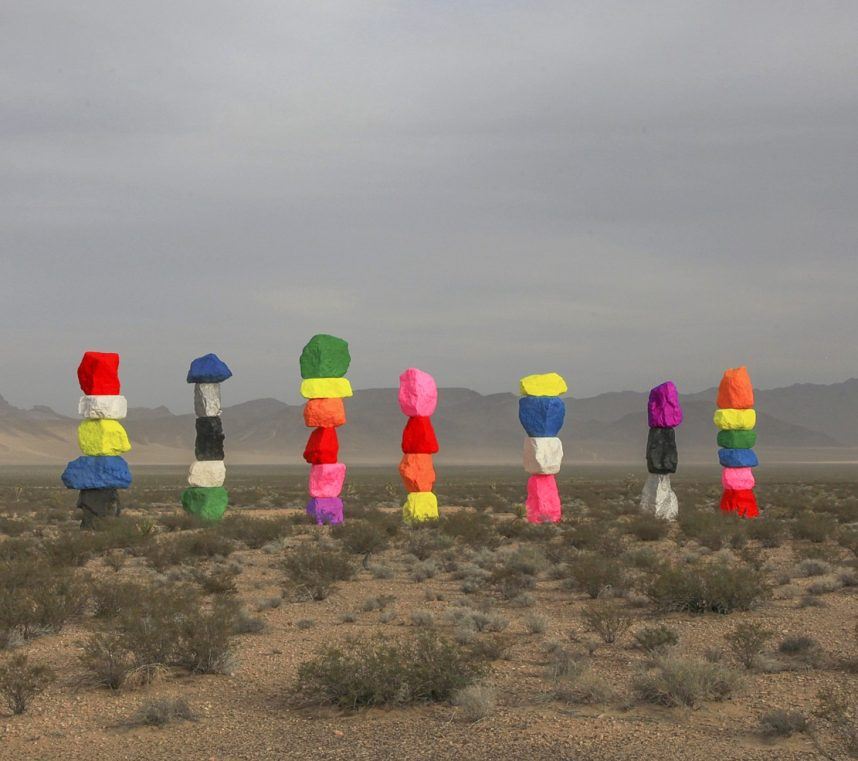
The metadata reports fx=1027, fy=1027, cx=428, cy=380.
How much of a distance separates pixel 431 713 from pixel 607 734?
5.04 feet

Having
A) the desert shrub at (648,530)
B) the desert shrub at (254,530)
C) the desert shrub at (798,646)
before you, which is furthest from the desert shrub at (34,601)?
the desert shrub at (648,530)

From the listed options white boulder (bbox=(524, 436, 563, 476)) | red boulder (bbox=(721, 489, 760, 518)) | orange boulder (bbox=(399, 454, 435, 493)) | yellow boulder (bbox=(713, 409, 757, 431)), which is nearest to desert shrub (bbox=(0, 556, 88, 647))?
orange boulder (bbox=(399, 454, 435, 493))

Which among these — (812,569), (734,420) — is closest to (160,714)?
(812,569)

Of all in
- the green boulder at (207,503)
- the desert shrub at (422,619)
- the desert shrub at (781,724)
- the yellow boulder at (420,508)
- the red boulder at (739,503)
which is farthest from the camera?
the red boulder at (739,503)

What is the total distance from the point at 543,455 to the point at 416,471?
3.09 meters

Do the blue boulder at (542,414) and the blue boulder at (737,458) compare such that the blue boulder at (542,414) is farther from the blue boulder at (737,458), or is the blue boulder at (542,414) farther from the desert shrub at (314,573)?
the desert shrub at (314,573)

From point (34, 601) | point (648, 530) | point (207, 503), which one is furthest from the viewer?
point (207, 503)

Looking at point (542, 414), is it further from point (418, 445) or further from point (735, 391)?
point (735, 391)

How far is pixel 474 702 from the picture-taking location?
27.8 ft

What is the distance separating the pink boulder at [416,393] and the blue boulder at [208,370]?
14.5 ft

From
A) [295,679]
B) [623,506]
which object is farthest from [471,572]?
[623,506]

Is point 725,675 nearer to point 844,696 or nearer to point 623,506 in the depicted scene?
point 844,696

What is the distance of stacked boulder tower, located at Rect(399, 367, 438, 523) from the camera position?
24.9m

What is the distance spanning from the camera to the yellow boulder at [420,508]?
25141 millimetres
